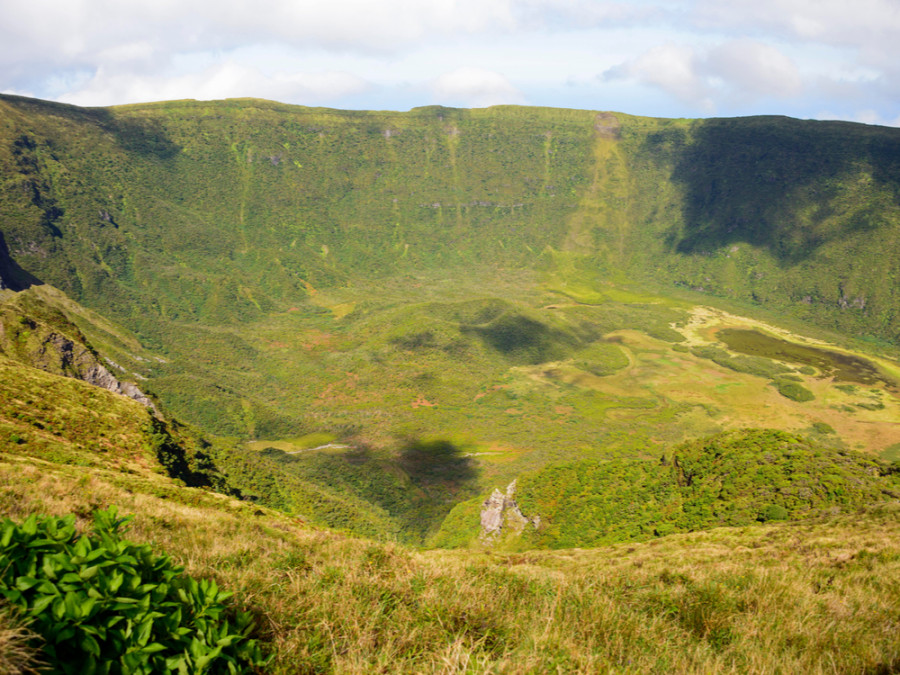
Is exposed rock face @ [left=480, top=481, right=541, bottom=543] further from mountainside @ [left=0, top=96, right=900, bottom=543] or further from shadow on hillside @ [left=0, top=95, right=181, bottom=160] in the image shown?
shadow on hillside @ [left=0, top=95, right=181, bottom=160]

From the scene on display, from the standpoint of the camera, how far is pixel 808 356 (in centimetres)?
9325

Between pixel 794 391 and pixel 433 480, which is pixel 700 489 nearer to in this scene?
pixel 433 480

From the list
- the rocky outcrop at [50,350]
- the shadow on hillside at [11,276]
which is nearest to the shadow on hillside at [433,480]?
the rocky outcrop at [50,350]

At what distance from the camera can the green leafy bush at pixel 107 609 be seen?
2.84 meters

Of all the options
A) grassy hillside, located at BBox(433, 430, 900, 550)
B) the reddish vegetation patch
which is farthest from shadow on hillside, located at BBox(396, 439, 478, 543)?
the reddish vegetation patch

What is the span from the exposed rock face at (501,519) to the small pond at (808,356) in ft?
250

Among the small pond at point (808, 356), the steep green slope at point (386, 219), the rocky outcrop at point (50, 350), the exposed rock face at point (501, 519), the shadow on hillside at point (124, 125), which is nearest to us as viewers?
the rocky outcrop at point (50, 350)

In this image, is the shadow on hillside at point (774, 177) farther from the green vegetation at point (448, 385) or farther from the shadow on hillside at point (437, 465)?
the shadow on hillside at point (437, 465)

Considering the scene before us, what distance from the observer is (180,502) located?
19.2 meters

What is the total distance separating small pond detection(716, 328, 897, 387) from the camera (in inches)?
3339

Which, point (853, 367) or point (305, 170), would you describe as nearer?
point (853, 367)

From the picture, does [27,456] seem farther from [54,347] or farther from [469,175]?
[469,175]

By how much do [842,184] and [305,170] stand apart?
6339 inches

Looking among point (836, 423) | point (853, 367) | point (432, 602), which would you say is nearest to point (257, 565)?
point (432, 602)
